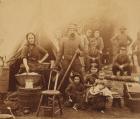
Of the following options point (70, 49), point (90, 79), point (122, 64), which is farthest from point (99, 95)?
point (70, 49)

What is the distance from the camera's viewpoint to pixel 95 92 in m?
5.17

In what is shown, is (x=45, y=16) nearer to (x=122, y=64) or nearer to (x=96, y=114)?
(x=122, y=64)

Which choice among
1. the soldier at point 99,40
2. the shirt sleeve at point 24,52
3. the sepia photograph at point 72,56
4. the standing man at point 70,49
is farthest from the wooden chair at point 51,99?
the soldier at point 99,40

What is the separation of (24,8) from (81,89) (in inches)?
42.9

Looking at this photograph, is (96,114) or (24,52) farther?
(24,52)

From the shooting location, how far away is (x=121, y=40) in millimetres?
5223

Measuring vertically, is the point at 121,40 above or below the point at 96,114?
above

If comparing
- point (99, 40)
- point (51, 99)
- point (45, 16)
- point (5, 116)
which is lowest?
point (5, 116)

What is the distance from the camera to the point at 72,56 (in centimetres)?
519

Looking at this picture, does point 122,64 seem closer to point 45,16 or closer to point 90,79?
point 90,79

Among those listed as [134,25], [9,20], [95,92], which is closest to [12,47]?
[9,20]

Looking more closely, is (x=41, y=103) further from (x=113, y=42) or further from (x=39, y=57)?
(x=113, y=42)

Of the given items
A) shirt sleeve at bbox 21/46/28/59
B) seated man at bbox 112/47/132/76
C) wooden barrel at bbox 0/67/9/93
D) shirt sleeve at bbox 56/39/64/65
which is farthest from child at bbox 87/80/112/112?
wooden barrel at bbox 0/67/9/93

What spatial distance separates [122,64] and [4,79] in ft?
4.28
